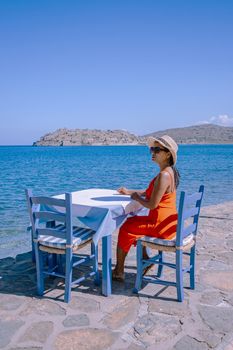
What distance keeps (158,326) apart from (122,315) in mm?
400

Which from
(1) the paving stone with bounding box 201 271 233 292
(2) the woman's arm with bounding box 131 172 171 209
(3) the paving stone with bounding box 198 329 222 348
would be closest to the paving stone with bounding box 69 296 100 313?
(3) the paving stone with bounding box 198 329 222 348

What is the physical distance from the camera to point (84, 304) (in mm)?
3967

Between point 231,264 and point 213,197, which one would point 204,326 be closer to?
point 231,264

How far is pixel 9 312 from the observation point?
3764 mm

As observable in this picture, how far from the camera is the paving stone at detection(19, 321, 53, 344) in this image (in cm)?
323

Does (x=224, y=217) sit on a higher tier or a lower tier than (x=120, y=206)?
lower

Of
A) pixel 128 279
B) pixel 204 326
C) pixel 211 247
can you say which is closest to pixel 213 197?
pixel 211 247

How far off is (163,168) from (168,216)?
569 millimetres

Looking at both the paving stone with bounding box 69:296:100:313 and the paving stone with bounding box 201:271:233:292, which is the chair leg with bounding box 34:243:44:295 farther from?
the paving stone with bounding box 201:271:233:292

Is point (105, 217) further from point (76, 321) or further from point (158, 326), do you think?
point (158, 326)

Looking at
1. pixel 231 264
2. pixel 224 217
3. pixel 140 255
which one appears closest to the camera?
pixel 140 255

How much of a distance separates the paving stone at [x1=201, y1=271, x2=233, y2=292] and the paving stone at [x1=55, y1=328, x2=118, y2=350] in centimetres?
172

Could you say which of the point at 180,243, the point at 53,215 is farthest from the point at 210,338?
the point at 53,215

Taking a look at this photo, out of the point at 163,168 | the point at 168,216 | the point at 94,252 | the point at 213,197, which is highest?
the point at 163,168
